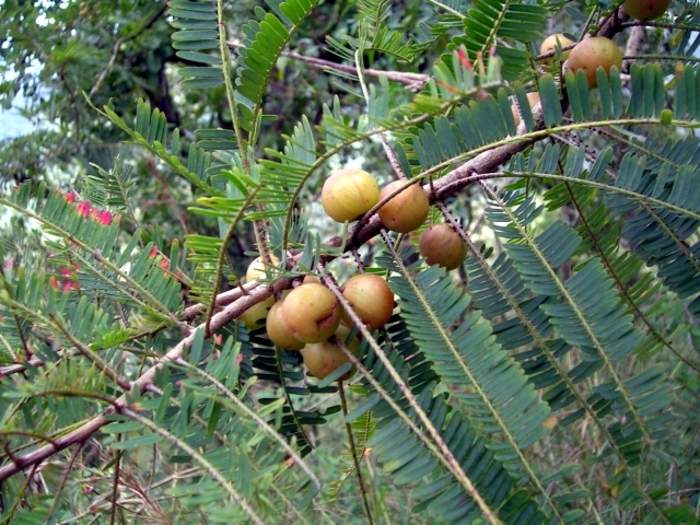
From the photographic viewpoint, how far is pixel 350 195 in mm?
633

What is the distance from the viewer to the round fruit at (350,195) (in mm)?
633

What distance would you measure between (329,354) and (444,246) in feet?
0.44

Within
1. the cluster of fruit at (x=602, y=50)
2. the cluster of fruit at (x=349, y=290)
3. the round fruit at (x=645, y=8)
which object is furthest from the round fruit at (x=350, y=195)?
the round fruit at (x=645, y=8)

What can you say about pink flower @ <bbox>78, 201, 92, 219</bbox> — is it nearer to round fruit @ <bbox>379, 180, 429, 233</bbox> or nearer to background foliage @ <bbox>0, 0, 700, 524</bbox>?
background foliage @ <bbox>0, 0, 700, 524</bbox>

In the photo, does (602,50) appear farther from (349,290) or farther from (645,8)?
(349,290)

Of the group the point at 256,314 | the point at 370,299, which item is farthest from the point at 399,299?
the point at 256,314

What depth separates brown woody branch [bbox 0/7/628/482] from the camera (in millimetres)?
523

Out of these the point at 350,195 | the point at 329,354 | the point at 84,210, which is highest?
the point at 84,210

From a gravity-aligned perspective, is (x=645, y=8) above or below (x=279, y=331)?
above

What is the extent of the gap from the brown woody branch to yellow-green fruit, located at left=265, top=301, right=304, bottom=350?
0.02m

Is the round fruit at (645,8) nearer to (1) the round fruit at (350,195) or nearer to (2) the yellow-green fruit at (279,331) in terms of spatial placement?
(1) the round fruit at (350,195)

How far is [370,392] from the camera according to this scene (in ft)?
1.87

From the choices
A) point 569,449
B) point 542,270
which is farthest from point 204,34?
point 569,449

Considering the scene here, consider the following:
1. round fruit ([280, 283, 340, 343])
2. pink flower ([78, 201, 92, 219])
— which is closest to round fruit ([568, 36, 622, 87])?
round fruit ([280, 283, 340, 343])
